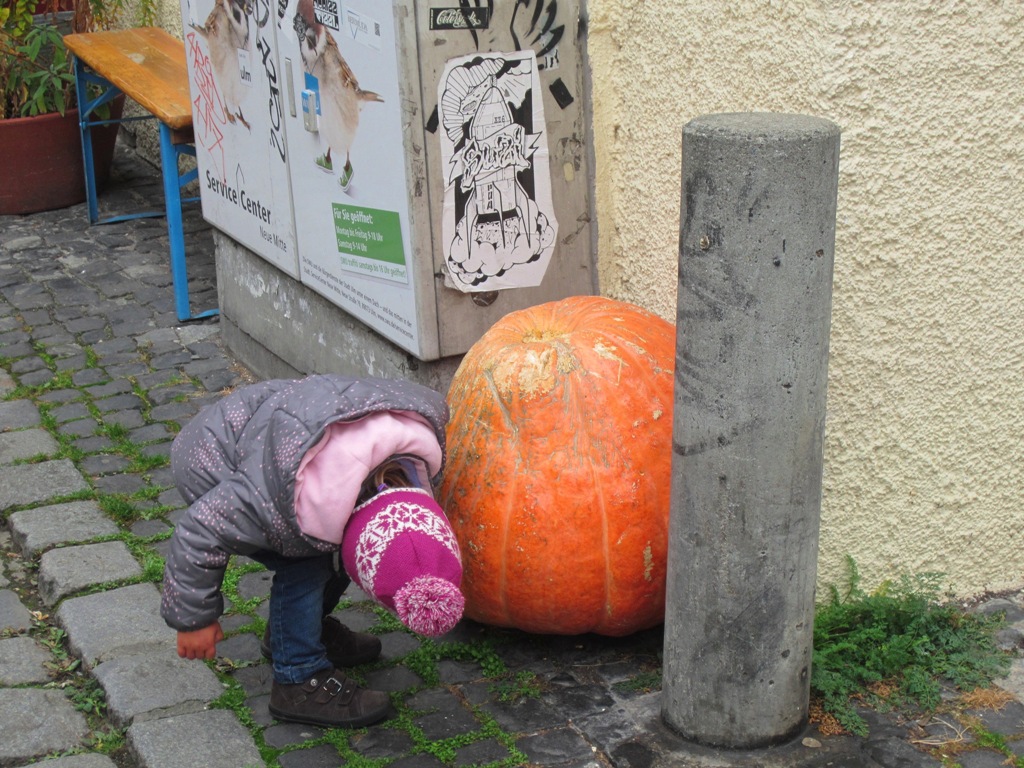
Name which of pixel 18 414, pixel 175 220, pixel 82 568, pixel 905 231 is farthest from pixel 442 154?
pixel 175 220

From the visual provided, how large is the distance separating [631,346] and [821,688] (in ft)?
3.33

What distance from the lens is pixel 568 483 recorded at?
10.9 ft

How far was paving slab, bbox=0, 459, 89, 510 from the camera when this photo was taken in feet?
14.8

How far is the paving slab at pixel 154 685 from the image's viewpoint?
3354mm

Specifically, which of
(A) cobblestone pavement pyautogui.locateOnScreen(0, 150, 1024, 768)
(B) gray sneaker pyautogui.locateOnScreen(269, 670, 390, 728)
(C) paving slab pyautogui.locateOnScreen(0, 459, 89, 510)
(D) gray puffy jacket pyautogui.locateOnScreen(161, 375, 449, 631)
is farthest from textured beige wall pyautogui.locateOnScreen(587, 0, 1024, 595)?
(C) paving slab pyautogui.locateOnScreen(0, 459, 89, 510)

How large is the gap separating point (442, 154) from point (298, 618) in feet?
4.81

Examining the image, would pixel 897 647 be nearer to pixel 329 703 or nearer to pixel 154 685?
pixel 329 703

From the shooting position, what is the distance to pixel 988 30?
315 centimetres

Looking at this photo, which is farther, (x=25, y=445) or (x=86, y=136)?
(x=86, y=136)

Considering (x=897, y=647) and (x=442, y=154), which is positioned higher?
(x=442, y=154)

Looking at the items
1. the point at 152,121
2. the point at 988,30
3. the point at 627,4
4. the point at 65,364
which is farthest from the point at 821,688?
the point at 152,121

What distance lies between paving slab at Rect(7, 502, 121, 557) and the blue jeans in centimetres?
124

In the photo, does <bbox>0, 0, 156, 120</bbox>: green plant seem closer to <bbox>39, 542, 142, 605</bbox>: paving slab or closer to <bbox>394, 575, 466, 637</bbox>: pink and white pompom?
<bbox>39, 542, 142, 605</bbox>: paving slab

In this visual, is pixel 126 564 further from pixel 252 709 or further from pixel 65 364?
pixel 65 364
